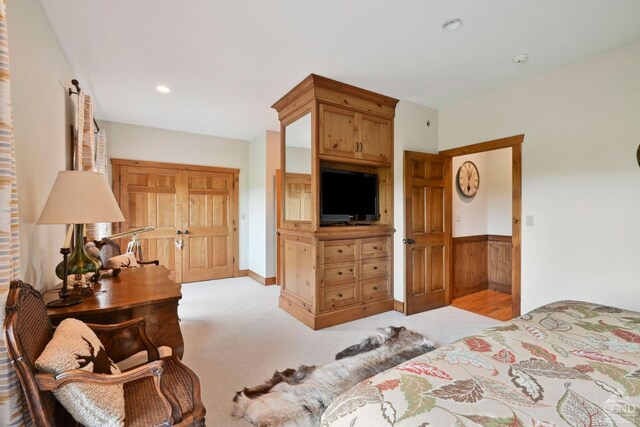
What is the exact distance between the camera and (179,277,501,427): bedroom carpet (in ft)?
7.06

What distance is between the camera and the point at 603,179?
255 centimetres

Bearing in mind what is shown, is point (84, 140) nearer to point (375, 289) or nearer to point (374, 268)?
point (374, 268)

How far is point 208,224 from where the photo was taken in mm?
5277

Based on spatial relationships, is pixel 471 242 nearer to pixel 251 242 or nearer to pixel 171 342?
pixel 251 242

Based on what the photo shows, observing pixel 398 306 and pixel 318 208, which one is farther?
pixel 398 306

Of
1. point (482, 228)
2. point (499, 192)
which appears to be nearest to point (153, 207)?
point (482, 228)

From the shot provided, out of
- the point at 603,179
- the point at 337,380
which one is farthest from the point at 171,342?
the point at 603,179

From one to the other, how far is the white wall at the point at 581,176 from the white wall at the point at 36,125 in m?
4.11

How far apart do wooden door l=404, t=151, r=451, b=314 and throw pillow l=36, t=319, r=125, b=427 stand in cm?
308

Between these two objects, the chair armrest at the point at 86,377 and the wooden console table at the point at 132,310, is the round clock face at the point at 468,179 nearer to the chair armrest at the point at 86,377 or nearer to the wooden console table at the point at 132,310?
the wooden console table at the point at 132,310

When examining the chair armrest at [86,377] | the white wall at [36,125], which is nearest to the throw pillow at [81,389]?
the chair armrest at [86,377]

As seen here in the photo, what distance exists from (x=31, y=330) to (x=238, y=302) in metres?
3.07

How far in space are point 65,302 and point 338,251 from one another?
235 centimetres

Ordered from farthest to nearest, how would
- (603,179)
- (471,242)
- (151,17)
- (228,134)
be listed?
(228,134), (471,242), (603,179), (151,17)
